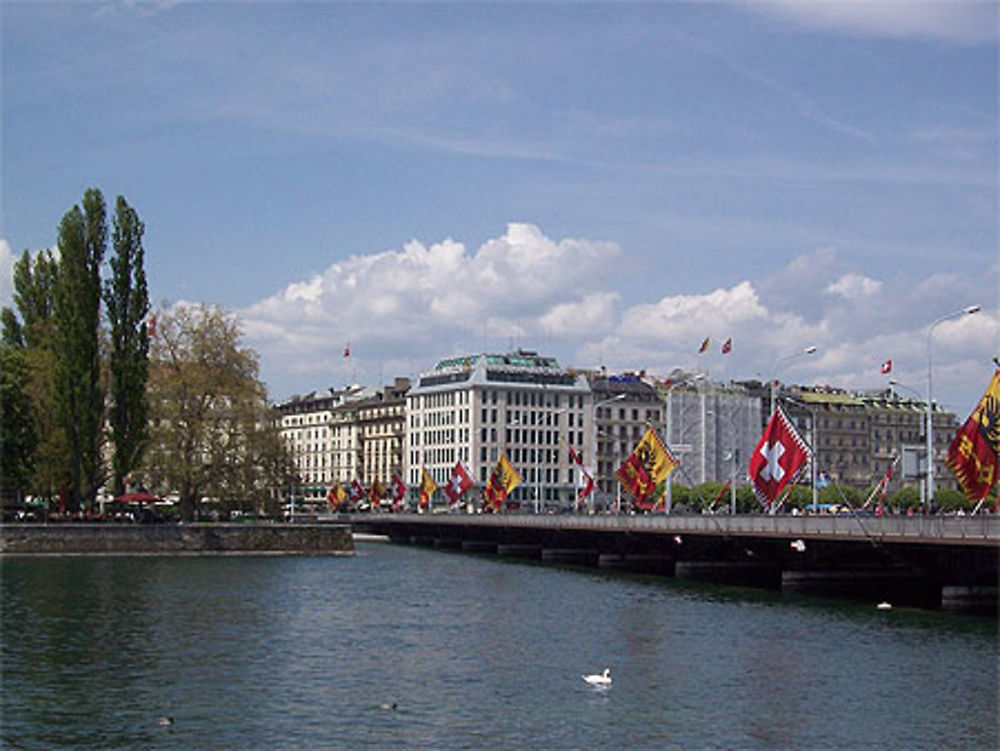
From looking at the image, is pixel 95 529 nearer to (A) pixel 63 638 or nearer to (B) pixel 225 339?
(B) pixel 225 339

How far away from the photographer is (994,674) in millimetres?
49062

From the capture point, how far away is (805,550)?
84062 millimetres

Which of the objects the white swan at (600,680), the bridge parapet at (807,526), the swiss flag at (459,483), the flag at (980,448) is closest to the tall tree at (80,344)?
the bridge parapet at (807,526)

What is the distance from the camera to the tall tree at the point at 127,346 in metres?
109

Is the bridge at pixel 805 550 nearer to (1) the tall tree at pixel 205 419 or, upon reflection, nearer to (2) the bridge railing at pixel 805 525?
(2) the bridge railing at pixel 805 525

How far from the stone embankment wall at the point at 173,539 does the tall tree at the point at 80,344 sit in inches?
155

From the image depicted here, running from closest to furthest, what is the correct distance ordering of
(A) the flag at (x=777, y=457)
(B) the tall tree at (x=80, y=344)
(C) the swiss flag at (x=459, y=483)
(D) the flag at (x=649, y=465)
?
(A) the flag at (x=777, y=457)
(D) the flag at (x=649, y=465)
(B) the tall tree at (x=80, y=344)
(C) the swiss flag at (x=459, y=483)

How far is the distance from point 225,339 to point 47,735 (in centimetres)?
8535

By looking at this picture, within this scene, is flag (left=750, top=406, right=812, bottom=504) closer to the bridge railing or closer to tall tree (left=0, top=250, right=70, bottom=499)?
the bridge railing

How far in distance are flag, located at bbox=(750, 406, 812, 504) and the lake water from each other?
6256mm

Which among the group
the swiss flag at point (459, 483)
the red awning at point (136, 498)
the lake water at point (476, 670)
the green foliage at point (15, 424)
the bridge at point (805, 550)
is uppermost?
the green foliage at point (15, 424)

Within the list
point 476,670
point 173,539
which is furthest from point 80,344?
point 476,670

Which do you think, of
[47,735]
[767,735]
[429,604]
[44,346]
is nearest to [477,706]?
[767,735]

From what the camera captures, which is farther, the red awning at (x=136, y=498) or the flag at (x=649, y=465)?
the red awning at (x=136, y=498)
